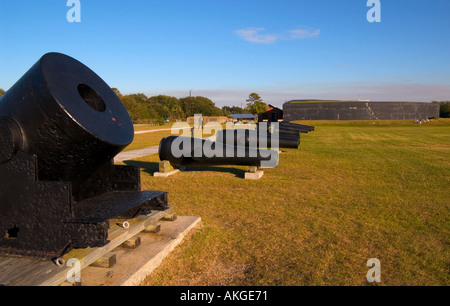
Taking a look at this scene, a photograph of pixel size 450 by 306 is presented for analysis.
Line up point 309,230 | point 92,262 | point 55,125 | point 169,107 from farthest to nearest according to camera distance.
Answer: point 169,107 → point 309,230 → point 92,262 → point 55,125

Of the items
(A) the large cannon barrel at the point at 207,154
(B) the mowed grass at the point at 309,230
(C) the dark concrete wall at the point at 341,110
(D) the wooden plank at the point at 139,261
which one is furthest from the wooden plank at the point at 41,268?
(C) the dark concrete wall at the point at 341,110

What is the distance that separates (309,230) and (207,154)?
132 inches

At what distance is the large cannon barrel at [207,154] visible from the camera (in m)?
6.83

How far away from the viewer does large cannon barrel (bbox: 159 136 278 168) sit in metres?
6.83

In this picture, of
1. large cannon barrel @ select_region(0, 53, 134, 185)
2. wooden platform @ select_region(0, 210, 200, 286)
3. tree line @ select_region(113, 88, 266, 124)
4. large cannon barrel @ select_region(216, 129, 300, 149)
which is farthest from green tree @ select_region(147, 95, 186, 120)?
large cannon barrel @ select_region(0, 53, 134, 185)

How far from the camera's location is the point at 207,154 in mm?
6820

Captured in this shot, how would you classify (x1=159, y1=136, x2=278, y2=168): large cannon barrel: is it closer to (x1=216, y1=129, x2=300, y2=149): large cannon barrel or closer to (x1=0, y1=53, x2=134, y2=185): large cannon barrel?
(x1=216, y1=129, x2=300, y2=149): large cannon barrel

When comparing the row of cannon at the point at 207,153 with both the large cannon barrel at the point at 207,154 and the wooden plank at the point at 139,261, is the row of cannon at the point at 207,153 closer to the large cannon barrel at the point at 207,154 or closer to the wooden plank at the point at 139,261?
the large cannon barrel at the point at 207,154

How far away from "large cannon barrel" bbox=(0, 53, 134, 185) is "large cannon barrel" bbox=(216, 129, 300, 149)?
618 centimetres

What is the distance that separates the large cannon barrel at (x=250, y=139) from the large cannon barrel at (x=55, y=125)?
618 centimetres

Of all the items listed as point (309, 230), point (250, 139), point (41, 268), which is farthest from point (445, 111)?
point (41, 268)

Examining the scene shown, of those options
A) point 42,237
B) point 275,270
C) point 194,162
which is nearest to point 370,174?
point 194,162

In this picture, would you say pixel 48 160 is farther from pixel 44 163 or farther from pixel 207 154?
pixel 207 154
